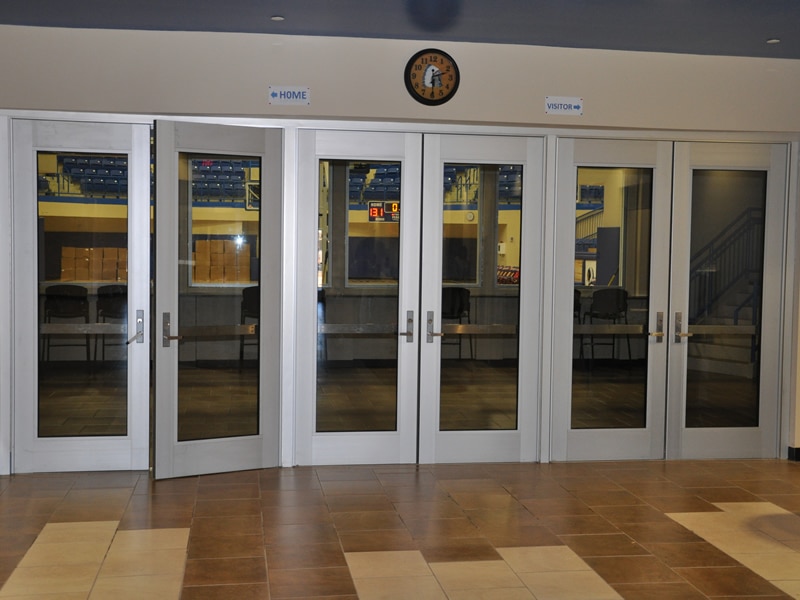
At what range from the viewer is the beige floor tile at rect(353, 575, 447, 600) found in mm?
3904

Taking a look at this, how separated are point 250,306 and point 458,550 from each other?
2469mm

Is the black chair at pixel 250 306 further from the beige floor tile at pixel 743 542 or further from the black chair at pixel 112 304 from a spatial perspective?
the beige floor tile at pixel 743 542

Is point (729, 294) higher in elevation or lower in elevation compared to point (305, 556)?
higher

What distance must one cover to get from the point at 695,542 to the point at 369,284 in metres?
2.81

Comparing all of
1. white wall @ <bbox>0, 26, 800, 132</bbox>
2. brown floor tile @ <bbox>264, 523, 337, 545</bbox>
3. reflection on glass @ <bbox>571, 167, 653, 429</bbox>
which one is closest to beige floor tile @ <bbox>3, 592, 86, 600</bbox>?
brown floor tile @ <bbox>264, 523, 337, 545</bbox>

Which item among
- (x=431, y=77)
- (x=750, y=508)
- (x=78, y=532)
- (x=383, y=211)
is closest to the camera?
(x=78, y=532)

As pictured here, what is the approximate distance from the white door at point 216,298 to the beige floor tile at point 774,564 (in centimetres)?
319

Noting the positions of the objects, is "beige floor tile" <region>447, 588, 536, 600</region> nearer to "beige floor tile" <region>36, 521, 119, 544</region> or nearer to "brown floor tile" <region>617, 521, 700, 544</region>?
"brown floor tile" <region>617, 521, 700, 544</region>

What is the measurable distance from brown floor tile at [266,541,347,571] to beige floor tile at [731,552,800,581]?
1.98 metres

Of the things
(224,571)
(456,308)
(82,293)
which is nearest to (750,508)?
(456,308)

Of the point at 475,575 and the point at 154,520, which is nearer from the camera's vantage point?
the point at 475,575

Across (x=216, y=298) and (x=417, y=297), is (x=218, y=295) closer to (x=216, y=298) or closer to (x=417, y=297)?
(x=216, y=298)

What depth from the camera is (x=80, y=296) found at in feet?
19.9

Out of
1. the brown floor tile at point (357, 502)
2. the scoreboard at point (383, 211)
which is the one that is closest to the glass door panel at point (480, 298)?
the scoreboard at point (383, 211)
